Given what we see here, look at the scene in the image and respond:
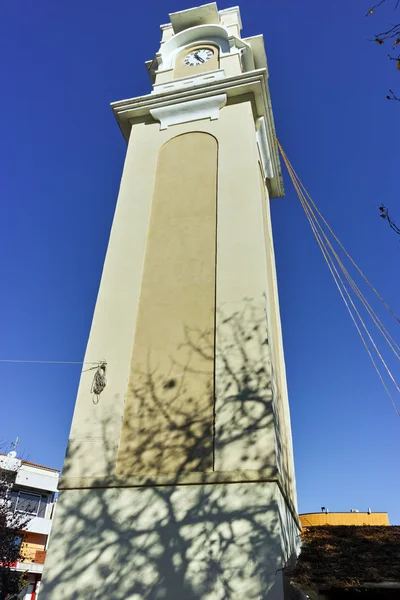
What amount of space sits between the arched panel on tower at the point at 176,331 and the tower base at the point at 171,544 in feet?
1.57

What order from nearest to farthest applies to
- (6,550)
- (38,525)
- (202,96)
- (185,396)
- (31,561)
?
(185,396), (202,96), (6,550), (31,561), (38,525)

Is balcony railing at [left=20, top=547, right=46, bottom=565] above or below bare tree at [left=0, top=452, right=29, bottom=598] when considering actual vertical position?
above

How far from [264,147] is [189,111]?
2.48 meters

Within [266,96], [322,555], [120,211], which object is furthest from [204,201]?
[322,555]

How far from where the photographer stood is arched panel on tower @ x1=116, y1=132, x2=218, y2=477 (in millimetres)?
6809

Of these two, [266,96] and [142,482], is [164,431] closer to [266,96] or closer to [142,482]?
[142,482]

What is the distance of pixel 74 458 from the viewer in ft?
23.1

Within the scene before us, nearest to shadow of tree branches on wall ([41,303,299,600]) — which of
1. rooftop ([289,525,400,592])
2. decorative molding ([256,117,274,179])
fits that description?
rooftop ([289,525,400,592])

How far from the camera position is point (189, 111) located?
11.3 meters

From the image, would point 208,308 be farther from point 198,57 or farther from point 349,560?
point 198,57

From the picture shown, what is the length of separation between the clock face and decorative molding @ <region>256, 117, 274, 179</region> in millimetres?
3061

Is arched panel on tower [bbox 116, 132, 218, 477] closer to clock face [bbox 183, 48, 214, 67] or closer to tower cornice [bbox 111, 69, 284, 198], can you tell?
tower cornice [bbox 111, 69, 284, 198]

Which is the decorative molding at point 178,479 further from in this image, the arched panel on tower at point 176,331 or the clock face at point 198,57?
the clock face at point 198,57

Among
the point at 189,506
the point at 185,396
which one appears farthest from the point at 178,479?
the point at 185,396
